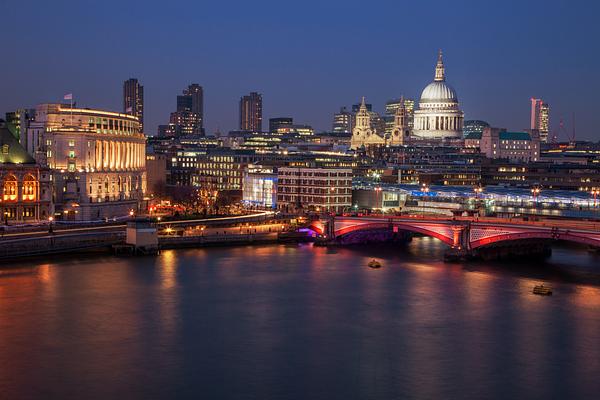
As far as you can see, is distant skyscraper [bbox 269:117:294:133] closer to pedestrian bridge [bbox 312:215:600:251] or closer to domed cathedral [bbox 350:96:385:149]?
domed cathedral [bbox 350:96:385:149]

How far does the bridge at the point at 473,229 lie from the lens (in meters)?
42.9

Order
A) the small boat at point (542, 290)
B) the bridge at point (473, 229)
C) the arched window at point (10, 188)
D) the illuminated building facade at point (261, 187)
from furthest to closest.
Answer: the illuminated building facade at point (261, 187), the arched window at point (10, 188), the bridge at point (473, 229), the small boat at point (542, 290)

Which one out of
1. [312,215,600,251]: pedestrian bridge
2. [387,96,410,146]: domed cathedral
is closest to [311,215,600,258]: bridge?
[312,215,600,251]: pedestrian bridge

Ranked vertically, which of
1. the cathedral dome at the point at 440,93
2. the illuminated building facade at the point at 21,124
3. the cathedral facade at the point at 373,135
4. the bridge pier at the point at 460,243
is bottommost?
the bridge pier at the point at 460,243

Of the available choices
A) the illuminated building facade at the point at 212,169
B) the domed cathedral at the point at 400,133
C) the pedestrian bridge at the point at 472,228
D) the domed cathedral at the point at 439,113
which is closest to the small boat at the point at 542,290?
the pedestrian bridge at the point at 472,228

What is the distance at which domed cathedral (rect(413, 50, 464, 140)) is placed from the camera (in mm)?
124500

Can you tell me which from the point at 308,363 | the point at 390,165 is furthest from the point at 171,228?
the point at 390,165

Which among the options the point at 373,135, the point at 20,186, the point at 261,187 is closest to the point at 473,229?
the point at 20,186

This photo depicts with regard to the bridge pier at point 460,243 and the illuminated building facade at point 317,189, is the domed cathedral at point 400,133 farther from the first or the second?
the bridge pier at point 460,243

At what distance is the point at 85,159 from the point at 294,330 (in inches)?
1359

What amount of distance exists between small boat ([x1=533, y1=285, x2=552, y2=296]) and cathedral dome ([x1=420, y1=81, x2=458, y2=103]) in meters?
88.7

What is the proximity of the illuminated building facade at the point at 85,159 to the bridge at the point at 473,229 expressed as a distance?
16.2 metres

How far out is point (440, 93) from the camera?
12438 centimetres

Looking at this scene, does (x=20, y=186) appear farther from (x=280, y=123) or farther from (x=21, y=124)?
(x=280, y=123)
